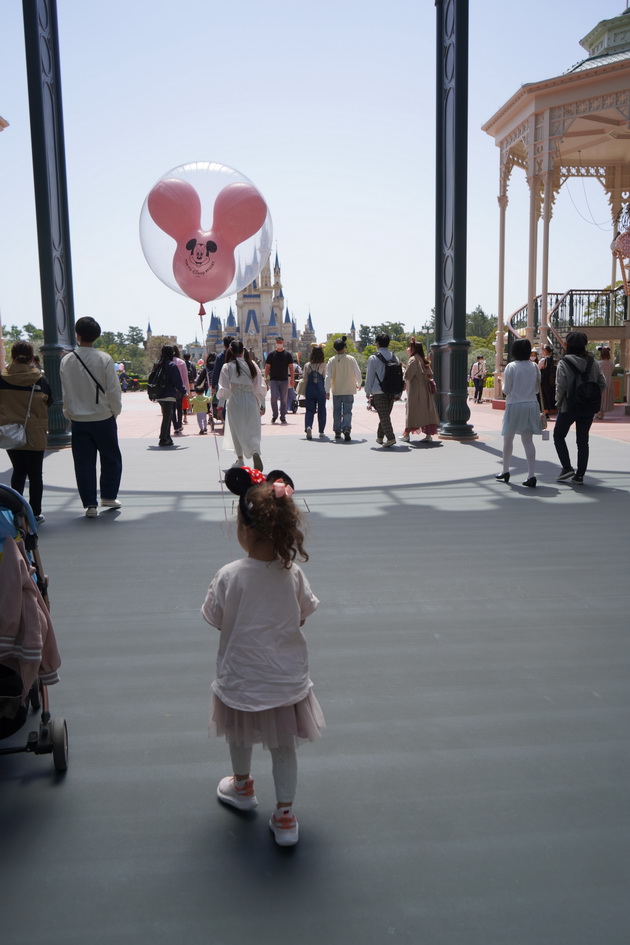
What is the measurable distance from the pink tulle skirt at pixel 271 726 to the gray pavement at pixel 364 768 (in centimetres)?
28

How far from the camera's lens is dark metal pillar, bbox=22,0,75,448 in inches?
425

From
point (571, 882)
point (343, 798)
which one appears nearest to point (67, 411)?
point (343, 798)

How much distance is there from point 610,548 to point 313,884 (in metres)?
4.08

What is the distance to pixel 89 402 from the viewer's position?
6465 millimetres

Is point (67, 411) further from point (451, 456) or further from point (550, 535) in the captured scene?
point (451, 456)

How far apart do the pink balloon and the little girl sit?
245 inches

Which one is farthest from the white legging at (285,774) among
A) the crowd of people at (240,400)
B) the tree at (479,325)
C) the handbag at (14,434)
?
the tree at (479,325)

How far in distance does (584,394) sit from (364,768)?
601 centimetres

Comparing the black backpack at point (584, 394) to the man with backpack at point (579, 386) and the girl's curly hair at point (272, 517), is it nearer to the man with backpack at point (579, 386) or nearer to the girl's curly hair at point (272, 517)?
the man with backpack at point (579, 386)

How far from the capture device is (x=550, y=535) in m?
5.88

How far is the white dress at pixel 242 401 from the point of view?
8570 millimetres

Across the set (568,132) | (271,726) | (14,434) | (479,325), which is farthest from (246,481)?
(479,325)

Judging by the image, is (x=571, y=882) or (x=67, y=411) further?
(x=67, y=411)

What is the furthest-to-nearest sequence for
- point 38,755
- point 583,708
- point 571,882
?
point 583,708, point 38,755, point 571,882
